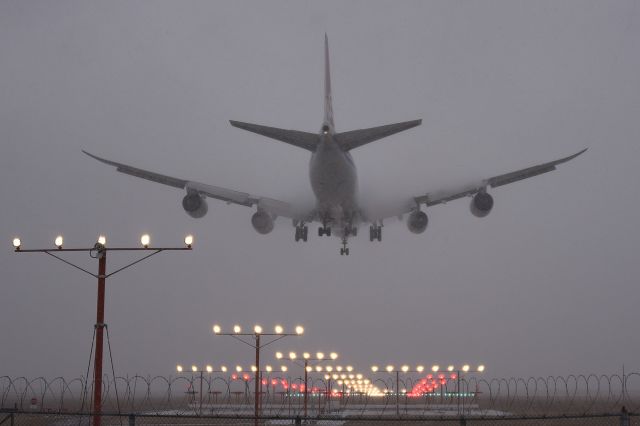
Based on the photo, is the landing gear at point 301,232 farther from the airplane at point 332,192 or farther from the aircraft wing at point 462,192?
the aircraft wing at point 462,192

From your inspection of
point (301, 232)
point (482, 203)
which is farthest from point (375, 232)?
point (482, 203)

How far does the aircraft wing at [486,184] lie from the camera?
3944cm

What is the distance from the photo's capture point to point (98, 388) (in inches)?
760

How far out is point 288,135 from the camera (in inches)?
1412

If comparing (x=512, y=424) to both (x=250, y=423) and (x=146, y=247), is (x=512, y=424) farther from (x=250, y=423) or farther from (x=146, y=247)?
(x=146, y=247)

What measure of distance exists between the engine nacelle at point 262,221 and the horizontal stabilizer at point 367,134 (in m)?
6.91

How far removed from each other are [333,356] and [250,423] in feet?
22.1

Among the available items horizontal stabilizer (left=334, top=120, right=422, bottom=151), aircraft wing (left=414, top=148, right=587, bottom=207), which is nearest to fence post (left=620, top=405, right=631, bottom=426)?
horizontal stabilizer (left=334, top=120, right=422, bottom=151)

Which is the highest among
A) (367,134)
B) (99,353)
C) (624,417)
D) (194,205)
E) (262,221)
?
(367,134)

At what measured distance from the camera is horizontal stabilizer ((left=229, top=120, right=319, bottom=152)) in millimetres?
→ 33594

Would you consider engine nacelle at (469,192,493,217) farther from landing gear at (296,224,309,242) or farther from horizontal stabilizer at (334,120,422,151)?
landing gear at (296,224,309,242)

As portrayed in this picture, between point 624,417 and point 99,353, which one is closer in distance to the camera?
point 624,417

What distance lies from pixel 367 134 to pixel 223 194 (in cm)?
1045

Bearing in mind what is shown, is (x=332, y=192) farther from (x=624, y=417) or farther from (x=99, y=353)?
(x=624, y=417)
